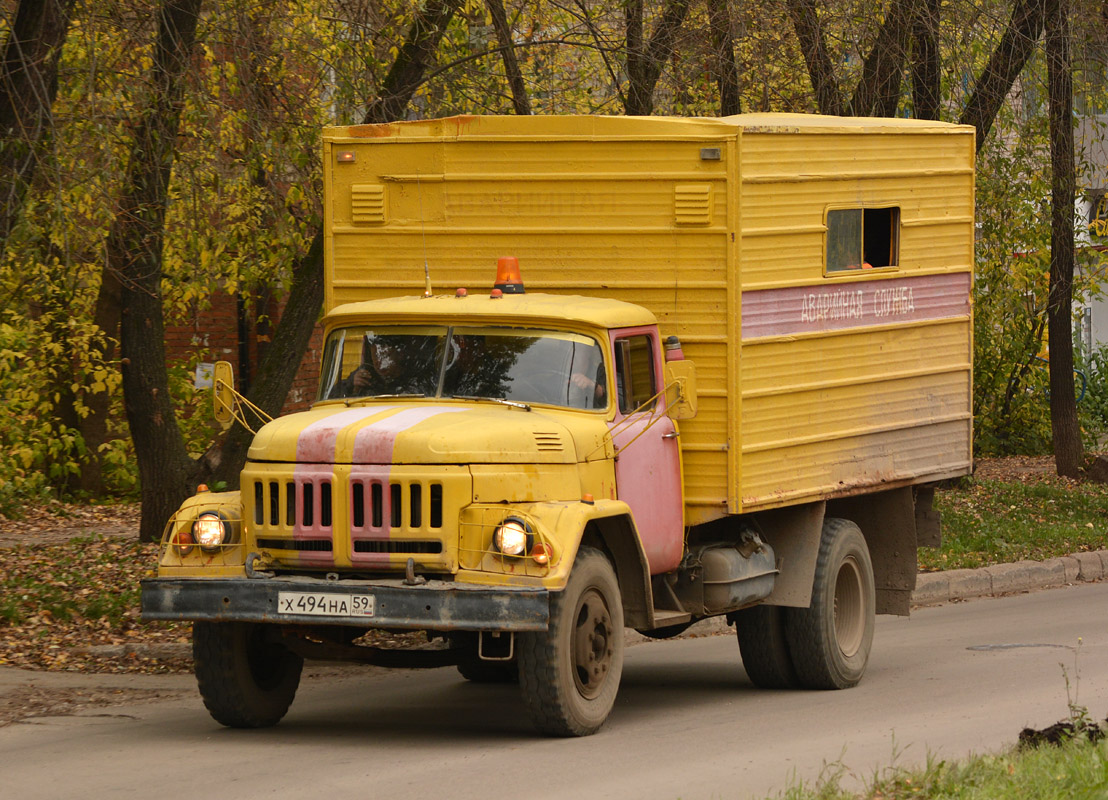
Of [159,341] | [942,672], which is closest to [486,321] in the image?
[942,672]

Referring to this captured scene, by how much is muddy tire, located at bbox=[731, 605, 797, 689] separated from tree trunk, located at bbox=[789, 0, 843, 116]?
7.63 m

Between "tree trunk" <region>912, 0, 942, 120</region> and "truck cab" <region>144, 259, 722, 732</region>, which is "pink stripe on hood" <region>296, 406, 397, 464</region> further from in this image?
"tree trunk" <region>912, 0, 942, 120</region>

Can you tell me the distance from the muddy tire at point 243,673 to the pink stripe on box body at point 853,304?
3.09m

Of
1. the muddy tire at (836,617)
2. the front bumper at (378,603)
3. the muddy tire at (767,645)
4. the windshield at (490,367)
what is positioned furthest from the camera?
the muddy tire at (767,645)

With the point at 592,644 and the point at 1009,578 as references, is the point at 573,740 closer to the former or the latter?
the point at 592,644

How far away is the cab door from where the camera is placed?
9.07m

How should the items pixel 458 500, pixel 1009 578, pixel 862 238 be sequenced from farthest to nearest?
pixel 1009 578, pixel 862 238, pixel 458 500

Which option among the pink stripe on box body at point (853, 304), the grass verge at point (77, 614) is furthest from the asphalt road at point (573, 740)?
the pink stripe on box body at point (853, 304)

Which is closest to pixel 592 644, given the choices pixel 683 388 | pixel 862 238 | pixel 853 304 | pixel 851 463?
pixel 683 388

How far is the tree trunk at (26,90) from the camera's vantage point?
10867 millimetres

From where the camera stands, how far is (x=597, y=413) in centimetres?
899

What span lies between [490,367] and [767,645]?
280cm

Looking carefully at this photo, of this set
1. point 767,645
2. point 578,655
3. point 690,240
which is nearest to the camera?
point 578,655

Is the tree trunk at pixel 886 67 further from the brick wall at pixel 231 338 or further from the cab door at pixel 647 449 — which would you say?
the cab door at pixel 647 449
